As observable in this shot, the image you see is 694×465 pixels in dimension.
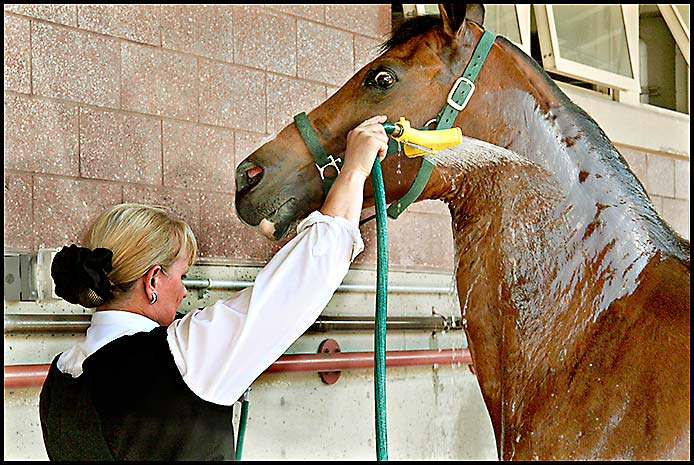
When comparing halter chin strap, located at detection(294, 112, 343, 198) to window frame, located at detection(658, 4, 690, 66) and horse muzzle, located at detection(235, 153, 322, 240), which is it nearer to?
horse muzzle, located at detection(235, 153, 322, 240)

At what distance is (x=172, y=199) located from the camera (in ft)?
8.59

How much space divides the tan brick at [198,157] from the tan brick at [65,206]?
0.78ft

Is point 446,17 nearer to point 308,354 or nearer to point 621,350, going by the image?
point 621,350

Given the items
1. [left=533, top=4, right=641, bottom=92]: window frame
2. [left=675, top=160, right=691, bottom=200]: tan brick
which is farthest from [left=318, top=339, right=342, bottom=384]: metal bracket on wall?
[left=675, top=160, right=691, bottom=200]: tan brick

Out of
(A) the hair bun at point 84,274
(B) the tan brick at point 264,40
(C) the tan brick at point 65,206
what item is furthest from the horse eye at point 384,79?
(B) the tan brick at point 264,40

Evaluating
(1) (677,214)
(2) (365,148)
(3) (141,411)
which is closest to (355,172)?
(2) (365,148)

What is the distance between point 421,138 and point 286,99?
48.0 inches

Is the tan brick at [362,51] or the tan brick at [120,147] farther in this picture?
the tan brick at [362,51]

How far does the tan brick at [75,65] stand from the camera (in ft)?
7.72

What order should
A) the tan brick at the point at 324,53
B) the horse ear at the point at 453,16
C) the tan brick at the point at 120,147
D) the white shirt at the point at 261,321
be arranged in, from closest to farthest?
the white shirt at the point at 261,321 < the horse ear at the point at 453,16 < the tan brick at the point at 120,147 < the tan brick at the point at 324,53

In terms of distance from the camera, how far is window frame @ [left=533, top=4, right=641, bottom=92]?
403 cm

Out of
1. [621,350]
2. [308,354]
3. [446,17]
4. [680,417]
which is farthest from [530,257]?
[308,354]

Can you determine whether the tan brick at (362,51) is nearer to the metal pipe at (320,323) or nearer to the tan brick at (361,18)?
the tan brick at (361,18)

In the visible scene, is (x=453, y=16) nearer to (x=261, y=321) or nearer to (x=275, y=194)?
(x=275, y=194)
